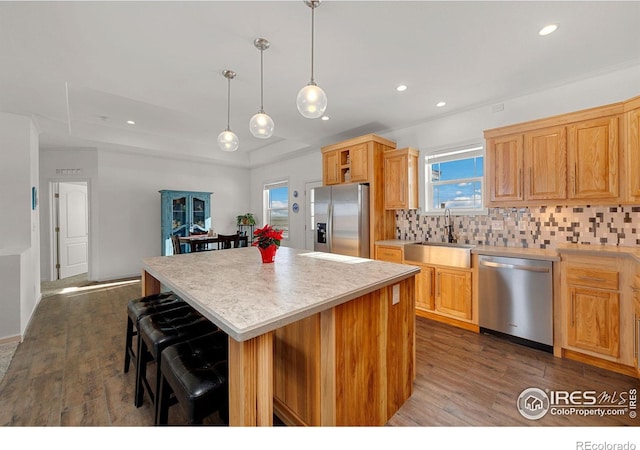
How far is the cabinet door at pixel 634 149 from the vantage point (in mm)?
2254

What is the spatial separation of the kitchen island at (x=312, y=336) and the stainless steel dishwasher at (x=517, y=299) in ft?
4.61

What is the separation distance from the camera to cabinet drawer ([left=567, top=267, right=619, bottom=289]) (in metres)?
2.25

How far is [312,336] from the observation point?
145cm

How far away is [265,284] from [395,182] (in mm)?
2969

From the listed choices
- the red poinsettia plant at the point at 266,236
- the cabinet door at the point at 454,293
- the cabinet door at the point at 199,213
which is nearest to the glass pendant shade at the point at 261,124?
the red poinsettia plant at the point at 266,236

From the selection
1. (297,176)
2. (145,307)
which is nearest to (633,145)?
(145,307)

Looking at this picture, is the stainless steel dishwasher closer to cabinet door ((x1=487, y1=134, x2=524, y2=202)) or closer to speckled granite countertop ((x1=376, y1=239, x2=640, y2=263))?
speckled granite countertop ((x1=376, y1=239, x2=640, y2=263))

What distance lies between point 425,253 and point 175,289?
108 inches

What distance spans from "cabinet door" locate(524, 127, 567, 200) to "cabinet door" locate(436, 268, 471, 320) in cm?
109

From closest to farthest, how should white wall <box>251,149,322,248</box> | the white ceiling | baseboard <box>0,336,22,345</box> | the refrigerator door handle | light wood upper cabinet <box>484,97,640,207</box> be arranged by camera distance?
the white ceiling
light wood upper cabinet <box>484,97,640,207</box>
baseboard <box>0,336,22,345</box>
the refrigerator door handle
white wall <box>251,149,322,248</box>

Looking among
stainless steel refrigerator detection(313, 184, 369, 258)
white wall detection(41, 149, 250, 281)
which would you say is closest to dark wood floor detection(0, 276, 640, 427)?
stainless steel refrigerator detection(313, 184, 369, 258)

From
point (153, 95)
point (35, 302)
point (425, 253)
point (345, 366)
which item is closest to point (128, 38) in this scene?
point (153, 95)

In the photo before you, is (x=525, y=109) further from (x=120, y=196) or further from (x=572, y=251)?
(x=120, y=196)

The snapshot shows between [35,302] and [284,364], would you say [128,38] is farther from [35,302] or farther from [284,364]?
[35,302]
